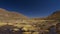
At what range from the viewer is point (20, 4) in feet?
12.4

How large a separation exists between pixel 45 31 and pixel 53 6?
1.63 feet

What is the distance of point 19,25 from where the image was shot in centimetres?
362

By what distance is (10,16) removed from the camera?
3697mm

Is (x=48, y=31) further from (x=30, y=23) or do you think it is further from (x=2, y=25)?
(x=2, y=25)

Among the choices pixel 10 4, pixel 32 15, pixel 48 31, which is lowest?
pixel 48 31

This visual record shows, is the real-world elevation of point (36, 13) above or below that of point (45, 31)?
above

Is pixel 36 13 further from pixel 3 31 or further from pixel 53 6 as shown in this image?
pixel 3 31

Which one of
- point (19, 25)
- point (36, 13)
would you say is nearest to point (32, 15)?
point (36, 13)

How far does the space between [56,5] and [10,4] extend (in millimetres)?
848

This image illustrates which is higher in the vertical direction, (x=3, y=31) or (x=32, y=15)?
(x=32, y=15)

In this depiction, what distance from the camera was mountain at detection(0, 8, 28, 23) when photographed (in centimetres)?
367

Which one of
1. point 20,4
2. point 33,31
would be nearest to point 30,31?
point 33,31

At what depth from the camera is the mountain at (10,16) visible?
367 centimetres

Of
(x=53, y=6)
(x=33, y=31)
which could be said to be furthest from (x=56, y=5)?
(x=33, y=31)
